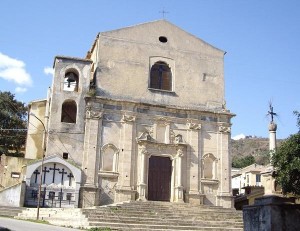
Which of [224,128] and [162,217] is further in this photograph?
[224,128]

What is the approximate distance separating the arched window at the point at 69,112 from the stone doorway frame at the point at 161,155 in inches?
184

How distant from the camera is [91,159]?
2509cm

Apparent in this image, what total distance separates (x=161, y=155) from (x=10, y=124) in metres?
19.7

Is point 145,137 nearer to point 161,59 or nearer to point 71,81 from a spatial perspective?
point 161,59

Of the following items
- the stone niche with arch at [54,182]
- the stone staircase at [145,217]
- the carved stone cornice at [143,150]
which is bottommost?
the stone staircase at [145,217]

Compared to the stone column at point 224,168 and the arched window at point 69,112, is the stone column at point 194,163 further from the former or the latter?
the arched window at point 69,112

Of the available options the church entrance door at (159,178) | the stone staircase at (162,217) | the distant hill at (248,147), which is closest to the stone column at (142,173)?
the church entrance door at (159,178)

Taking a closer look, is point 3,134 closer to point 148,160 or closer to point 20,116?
point 20,116

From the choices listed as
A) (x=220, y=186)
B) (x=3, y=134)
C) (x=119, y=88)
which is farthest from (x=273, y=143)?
(x=3, y=134)

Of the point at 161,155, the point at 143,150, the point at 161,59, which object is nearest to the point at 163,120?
the point at 161,155

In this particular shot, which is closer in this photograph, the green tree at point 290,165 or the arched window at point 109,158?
the green tree at point 290,165

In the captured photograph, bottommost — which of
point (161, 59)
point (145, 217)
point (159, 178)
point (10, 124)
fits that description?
point (145, 217)

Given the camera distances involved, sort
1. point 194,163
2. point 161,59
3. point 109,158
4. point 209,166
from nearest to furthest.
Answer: point 109,158 → point 194,163 → point 209,166 → point 161,59

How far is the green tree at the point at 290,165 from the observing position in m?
16.9
